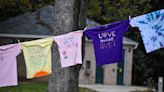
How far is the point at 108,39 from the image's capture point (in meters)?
11.5

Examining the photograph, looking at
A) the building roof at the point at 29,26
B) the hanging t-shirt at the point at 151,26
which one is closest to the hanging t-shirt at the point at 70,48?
the hanging t-shirt at the point at 151,26

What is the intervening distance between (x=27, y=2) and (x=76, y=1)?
31.7 ft

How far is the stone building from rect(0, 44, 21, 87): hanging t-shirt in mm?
14207

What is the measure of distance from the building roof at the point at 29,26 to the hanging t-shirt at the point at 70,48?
47.6 ft

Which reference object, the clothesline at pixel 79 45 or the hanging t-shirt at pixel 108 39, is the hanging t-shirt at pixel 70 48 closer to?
the clothesline at pixel 79 45

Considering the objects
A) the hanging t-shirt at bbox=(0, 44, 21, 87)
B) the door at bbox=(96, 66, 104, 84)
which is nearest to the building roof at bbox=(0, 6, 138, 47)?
the door at bbox=(96, 66, 104, 84)

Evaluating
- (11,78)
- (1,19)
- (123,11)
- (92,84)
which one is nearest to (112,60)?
(11,78)

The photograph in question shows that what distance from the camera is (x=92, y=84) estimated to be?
26828mm

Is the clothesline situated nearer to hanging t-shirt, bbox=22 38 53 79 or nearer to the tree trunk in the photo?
hanging t-shirt, bbox=22 38 53 79

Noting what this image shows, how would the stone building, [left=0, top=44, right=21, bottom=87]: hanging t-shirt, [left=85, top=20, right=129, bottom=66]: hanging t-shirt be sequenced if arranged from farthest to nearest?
the stone building < [left=0, top=44, right=21, bottom=87]: hanging t-shirt < [left=85, top=20, right=129, bottom=66]: hanging t-shirt

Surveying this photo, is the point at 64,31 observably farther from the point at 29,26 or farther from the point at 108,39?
the point at 29,26

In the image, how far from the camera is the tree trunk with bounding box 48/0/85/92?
11602 mm

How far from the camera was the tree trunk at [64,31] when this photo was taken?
11.6 meters

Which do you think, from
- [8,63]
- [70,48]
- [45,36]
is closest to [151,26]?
[70,48]
